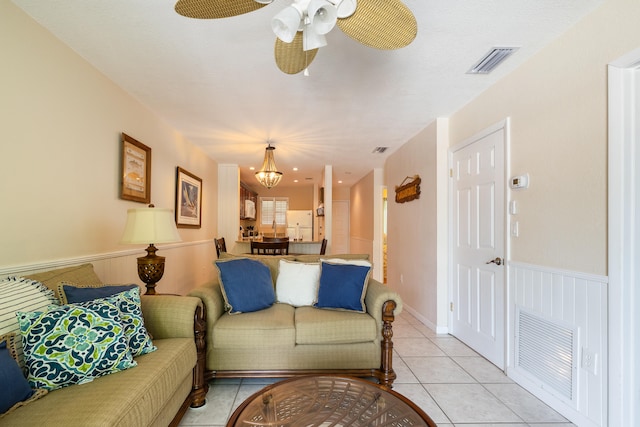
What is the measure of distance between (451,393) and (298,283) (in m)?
1.43

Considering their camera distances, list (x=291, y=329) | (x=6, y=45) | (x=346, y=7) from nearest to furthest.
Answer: (x=346, y=7)
(x=6, y=45)
(x=291, y=329)

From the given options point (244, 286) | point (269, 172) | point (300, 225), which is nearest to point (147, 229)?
point (244, 286)

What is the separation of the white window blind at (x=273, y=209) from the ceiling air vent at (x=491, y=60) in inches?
293

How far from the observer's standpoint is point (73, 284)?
164 cm

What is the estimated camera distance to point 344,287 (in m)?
2.40

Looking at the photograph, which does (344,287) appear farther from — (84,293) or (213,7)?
(213,7)

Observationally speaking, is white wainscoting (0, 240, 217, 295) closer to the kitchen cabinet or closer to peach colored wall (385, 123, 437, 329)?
the kitchen cabinet

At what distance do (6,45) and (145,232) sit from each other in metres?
1.29

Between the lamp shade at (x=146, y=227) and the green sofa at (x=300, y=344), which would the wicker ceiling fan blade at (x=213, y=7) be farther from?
the green sofa at (x=300, y=344)

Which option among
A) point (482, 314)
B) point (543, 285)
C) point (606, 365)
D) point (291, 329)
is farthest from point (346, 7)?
point (482, 314)

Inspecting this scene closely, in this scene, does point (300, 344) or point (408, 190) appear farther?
point (408, 190)

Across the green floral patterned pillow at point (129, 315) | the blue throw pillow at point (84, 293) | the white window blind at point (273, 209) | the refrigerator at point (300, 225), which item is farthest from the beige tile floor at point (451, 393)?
the white window blind at point (273, 209)

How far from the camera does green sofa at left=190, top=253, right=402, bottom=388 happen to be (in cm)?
212

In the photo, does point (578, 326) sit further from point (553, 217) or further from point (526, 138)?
point (526, 138)
